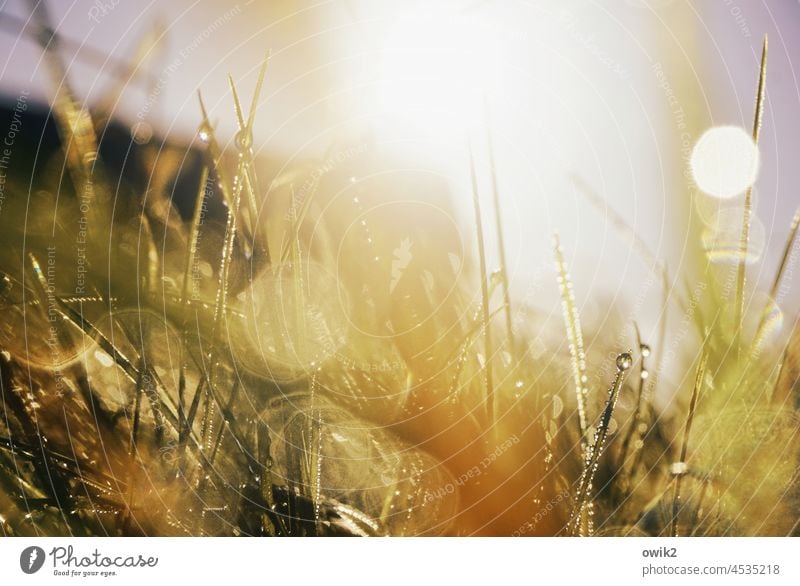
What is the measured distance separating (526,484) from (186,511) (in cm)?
37

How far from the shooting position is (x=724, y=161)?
50 cm

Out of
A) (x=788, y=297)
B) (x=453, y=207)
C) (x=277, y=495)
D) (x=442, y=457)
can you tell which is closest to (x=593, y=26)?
(x=453, y=207)

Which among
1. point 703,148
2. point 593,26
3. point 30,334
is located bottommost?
point 30,334

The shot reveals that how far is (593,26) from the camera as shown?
487 mm

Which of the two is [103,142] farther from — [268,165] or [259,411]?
[259,411]

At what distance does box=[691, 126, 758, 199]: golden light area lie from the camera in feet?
1.64
